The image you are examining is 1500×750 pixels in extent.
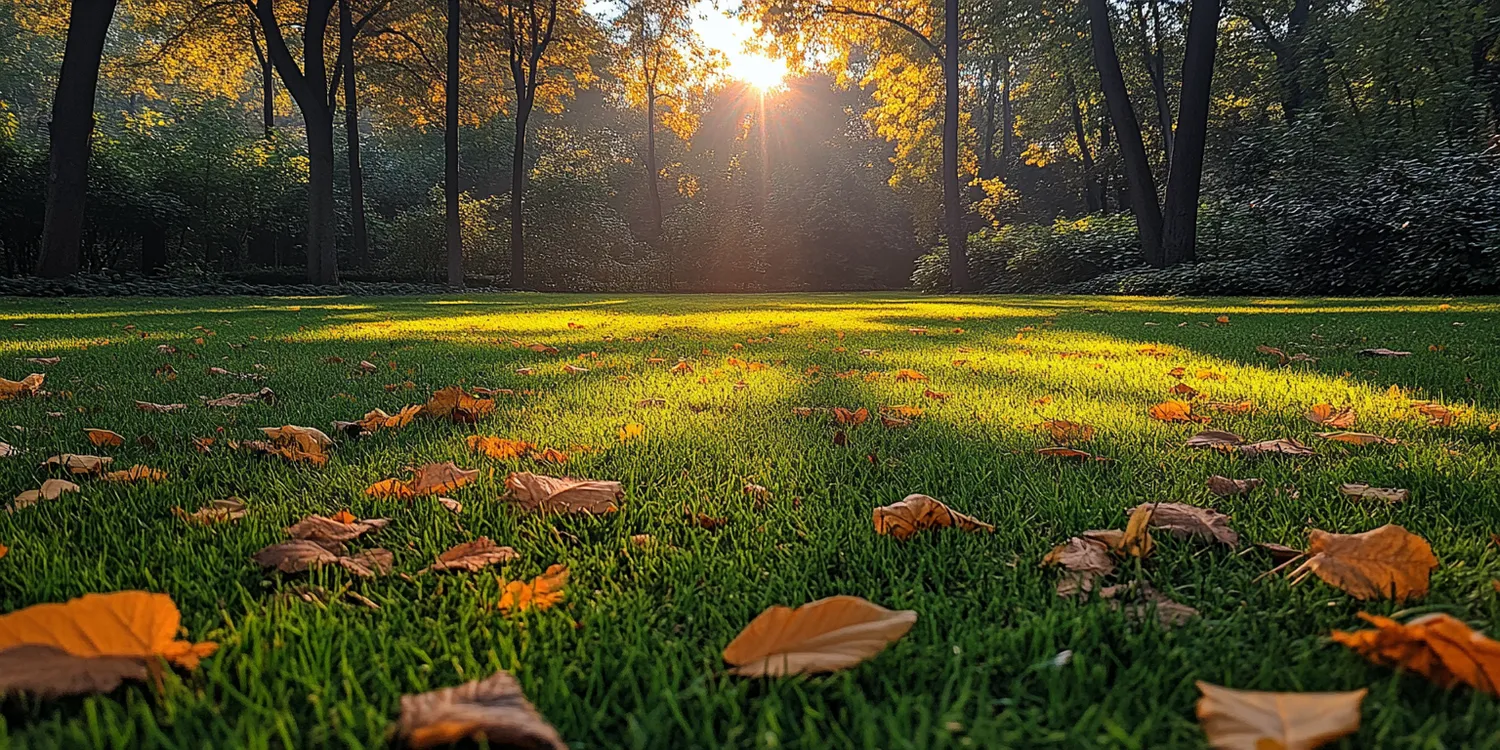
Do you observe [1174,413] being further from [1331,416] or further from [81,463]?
[81,463]

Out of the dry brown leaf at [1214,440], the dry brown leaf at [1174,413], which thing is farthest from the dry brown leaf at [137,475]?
the dry brown leaf at [1174,413]

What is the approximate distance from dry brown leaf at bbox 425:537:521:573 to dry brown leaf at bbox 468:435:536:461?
0.64 metres

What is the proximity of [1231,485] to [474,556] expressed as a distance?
1.48 metres

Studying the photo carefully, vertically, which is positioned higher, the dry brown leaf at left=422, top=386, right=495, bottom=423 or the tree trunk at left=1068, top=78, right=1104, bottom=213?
the tree trunk at left=1068, top=78, right=1104, bottom=213

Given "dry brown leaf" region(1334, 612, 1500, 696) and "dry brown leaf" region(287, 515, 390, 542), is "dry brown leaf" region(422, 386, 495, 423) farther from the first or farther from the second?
"dry brown leaf" region(1334, 612, 1500, 696)

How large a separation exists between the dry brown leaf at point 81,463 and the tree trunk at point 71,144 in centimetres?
1417

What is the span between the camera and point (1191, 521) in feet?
4.29

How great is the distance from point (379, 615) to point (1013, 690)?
0.80 metres

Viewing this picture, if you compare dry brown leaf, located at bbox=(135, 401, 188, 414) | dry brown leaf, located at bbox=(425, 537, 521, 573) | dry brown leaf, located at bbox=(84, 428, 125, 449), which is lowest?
dry brown leaf, located at bbox=(425, 537, 521, 573)

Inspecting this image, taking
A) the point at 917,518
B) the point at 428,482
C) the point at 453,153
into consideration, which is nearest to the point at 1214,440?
the point at 917,518

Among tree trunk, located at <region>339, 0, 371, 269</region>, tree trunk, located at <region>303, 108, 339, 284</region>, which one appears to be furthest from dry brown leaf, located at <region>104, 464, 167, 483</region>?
tree trunk, located at <region>339, 0, 371, 269</region>

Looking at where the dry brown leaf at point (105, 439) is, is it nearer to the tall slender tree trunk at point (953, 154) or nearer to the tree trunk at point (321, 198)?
the tree trunk at point (321, 198)

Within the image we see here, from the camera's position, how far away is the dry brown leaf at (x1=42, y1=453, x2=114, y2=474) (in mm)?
1713

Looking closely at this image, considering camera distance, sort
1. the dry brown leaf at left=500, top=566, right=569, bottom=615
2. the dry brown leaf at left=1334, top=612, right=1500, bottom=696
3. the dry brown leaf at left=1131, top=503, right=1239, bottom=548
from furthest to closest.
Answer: the dry brown leaf at left=1131, top=503, right=1239, bottom=548
the dry brown leaf at left=500, top=566, right=569, bottom=615
the dry brown leaf at left=1334, top=612, right=1500, bottom=696
